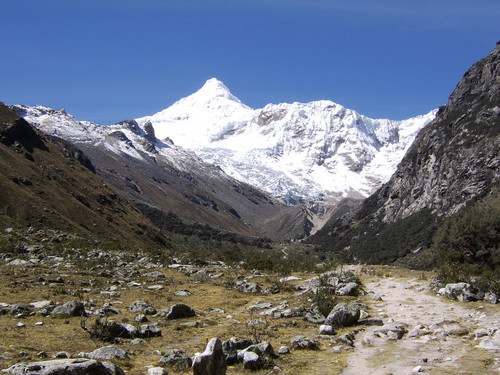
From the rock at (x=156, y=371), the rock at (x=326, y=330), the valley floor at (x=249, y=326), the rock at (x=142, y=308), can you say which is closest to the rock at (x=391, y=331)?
the valley floor at (x=249, y=326)

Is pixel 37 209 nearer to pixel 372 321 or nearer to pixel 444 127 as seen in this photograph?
pixel 372 321

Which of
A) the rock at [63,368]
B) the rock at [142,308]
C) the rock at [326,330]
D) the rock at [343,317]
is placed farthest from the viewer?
the rock at [142,308]

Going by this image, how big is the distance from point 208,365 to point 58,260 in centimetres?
2233

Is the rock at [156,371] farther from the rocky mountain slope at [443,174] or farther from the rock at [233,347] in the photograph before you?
the rocky mountain slope at [443,174]

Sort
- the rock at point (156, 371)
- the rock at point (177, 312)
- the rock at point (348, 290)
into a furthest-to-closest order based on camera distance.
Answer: the rock at point (348, 290) → the rock at point (177, 312) → the rock at point (156, 371)

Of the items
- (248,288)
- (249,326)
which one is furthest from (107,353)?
(248,288)

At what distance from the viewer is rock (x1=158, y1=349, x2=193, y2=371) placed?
36.4 ft

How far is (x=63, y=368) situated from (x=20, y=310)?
773 centimetres

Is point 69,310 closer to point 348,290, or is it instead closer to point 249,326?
point 249,326

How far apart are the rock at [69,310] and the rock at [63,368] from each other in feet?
20.6

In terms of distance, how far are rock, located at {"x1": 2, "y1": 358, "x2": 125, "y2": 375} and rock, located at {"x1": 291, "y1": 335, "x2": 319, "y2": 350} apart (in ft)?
18.6

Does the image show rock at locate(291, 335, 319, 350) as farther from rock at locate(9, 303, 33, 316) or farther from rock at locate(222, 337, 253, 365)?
rock at locate(9, 303, 33, 316)

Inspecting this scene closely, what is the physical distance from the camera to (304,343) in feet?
42.9

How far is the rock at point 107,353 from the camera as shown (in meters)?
11.2
